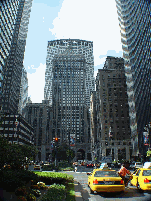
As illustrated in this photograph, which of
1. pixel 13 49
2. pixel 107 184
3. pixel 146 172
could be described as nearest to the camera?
pixel 107 184

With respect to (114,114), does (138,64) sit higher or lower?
higher

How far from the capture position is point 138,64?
90.1 m

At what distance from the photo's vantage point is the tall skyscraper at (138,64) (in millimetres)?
80812

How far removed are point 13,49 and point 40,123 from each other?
215 ft

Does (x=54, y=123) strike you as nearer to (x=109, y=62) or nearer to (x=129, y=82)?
(x=109, y=62)

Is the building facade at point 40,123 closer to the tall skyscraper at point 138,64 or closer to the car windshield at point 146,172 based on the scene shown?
the tall skyscraper at point 138,64

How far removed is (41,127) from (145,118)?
10278 cm

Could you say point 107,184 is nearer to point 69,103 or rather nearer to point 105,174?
point 105,174

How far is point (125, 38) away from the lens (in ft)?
351

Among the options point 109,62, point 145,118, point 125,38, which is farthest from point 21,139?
point 125,38

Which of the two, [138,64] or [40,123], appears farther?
[40,123]

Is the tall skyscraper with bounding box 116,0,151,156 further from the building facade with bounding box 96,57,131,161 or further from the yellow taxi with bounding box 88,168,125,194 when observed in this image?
the yellow taxi with bounding box 88,168,125,194

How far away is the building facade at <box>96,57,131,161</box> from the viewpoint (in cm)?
8869

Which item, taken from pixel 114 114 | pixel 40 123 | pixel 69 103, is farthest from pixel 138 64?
pixel 40 123
